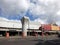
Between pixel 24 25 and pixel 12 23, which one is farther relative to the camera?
pixel 12 23

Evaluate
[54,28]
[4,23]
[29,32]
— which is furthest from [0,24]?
[54,28]

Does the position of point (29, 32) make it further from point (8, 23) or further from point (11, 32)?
point (8, 23)

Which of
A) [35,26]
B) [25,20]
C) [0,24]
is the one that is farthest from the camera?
[35,26]

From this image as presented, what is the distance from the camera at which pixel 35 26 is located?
333ft

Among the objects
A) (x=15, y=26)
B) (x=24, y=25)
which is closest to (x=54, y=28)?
(x=15, y=26)

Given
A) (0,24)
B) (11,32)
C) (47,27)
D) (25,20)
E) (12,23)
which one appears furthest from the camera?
(12,23)

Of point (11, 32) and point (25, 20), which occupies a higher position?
point (25, 20)

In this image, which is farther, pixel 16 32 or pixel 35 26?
pixel 35 26

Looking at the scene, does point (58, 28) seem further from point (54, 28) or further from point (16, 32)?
point (16, 32)

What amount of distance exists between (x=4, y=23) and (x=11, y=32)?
67.7ft

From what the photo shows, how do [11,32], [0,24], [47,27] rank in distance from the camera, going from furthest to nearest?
[0,24]
[47,27]
[11,32]

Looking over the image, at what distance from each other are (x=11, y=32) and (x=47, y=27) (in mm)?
19899

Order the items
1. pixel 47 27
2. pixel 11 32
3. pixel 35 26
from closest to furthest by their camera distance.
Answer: pixel 11 32 < pixel 47 27 < pixel 35 26

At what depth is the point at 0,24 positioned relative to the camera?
8869 cm
